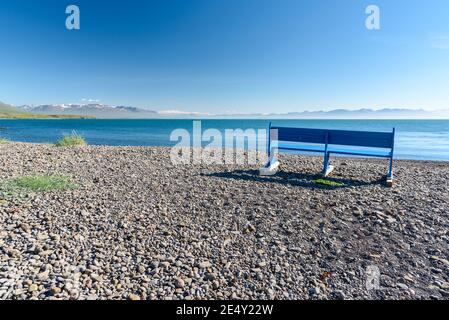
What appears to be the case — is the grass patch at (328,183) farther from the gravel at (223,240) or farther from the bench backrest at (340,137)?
the bench backrest at (340,137)

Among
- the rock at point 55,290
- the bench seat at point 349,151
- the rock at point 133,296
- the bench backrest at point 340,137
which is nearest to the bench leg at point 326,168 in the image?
the bench seat at point 349,151

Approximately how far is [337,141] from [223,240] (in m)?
4.71

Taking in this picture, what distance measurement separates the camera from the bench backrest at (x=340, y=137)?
6.84 meters

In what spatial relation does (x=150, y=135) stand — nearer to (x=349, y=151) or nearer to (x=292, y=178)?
(x=292, y=178)

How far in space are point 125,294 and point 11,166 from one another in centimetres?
650

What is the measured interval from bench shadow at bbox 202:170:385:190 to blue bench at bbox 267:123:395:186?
396mm

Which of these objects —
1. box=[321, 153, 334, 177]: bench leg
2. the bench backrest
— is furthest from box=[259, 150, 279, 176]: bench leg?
box=[321, 153, 334, 177]: bench leg

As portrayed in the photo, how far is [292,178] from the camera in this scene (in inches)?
280

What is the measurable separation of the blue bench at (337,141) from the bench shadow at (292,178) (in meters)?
0.40

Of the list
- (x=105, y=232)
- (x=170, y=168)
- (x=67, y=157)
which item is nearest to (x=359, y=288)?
(x=105, y=232)

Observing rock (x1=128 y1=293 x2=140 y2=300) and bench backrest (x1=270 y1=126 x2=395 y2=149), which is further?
bench backrest (x1=270 y1=126 x2=395 y2=149)

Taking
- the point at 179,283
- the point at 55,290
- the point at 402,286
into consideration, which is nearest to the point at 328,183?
the point at 402,286

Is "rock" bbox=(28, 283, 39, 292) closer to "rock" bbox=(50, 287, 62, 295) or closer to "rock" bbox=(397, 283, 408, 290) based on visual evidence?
"rock" bbox=(50, 287, 62, 295)

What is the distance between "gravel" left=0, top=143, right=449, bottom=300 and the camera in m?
2.89
